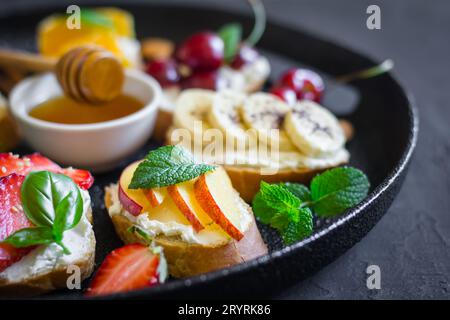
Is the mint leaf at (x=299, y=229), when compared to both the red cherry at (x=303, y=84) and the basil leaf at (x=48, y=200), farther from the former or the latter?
the red cherry at (x=303, y=84)

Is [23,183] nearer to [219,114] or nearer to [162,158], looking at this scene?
[162,158]

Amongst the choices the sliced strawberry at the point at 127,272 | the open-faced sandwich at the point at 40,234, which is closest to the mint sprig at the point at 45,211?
the open-faced sandwich at the point at 40,234

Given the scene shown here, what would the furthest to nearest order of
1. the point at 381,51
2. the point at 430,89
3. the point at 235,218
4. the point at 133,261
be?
the point at 381,51
the point at 430,89
the point at 235,218
the point at 133,261

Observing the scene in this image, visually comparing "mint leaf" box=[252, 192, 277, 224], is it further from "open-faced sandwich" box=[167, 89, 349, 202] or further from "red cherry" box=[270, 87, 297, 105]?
"red cherry" box=[270, 87, 297, 105]

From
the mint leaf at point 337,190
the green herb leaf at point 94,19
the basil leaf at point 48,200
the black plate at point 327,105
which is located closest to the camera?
the black plate at point 327,105

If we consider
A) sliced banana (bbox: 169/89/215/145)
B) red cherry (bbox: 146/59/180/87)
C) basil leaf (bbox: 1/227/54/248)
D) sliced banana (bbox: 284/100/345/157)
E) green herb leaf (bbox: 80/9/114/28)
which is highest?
sliced banana (bbox: 284/100/345/157)

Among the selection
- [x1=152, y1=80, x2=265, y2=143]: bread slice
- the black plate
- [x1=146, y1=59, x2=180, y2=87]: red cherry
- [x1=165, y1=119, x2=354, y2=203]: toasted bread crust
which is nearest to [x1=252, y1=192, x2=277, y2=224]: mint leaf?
the black plate
